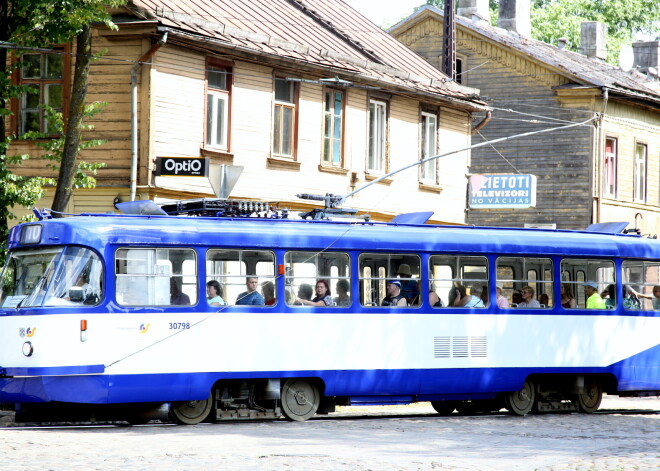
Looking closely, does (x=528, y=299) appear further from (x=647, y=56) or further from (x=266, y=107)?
(x=647, y=56)

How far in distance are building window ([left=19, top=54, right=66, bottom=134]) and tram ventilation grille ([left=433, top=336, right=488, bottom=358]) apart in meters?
10.2

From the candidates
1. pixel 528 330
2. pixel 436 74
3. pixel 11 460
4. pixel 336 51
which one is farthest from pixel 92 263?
pixel 436 74

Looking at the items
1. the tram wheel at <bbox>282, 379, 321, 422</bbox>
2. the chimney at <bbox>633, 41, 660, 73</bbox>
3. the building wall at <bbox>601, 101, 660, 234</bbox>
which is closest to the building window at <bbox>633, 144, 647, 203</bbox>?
the building wall at <bbox>601, 101, 660, 234</bbox>

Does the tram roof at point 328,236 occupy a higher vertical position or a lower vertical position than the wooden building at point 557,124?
lower

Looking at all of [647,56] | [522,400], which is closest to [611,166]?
[647,56]

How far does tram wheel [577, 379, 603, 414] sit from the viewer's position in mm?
19719

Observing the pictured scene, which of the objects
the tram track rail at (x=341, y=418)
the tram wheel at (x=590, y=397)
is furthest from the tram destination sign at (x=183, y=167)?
the tram wheel at (x=590, y=397)

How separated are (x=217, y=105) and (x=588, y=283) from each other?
9.25m

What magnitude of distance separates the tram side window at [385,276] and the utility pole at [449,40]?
13.3 metres

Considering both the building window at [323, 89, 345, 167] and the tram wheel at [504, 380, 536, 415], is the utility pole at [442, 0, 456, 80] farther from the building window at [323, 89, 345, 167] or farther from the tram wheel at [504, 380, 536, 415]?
the tram wheel at [504, 380, 536, 415]

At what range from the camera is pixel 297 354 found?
17.0 metres

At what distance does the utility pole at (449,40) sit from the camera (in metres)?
30.5

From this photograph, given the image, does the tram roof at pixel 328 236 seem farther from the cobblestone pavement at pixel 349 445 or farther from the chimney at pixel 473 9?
the chimney at pixel 473 9

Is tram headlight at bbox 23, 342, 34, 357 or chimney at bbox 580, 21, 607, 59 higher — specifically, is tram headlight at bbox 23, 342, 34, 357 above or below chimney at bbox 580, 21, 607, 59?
below
